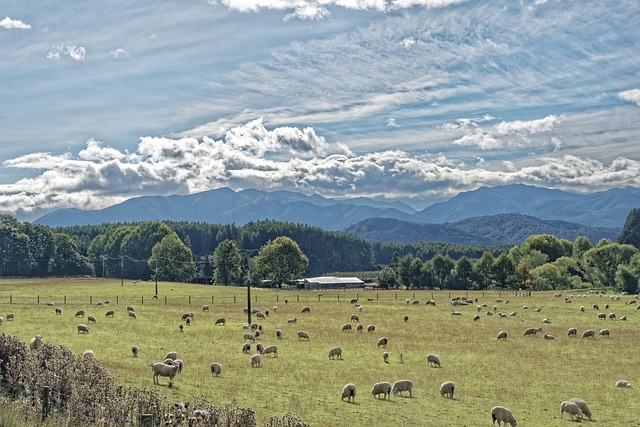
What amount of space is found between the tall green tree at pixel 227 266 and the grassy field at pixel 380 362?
290ft

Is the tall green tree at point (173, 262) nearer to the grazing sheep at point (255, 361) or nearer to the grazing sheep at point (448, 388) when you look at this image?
the grazing sheep at point (255, 361)

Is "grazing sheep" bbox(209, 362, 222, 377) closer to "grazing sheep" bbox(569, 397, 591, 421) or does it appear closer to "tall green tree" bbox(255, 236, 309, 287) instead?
"grazing sheep" bbox(569, 397, 591, 421)

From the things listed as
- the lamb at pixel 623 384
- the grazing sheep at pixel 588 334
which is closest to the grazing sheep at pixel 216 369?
the lamb at pixel 623 384

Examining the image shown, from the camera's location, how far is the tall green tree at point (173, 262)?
153 metres

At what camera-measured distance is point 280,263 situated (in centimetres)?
14388

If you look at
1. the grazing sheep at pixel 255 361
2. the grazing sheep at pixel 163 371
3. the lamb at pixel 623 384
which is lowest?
the lamb at pixel 623 384

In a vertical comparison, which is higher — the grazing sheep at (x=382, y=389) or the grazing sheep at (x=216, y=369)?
the grazing sheep at (x=216, y=369)

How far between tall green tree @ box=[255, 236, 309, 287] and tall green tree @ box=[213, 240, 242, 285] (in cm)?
1329

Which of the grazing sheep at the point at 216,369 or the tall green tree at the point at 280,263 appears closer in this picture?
the grazing sheep at the point at 216,369

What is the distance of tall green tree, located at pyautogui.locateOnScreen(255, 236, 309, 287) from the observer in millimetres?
144000

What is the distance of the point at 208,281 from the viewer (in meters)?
192

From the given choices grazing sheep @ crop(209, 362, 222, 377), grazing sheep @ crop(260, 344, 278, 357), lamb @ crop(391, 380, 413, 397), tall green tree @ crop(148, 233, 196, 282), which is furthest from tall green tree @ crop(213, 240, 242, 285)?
lamb @ crop(391, 380, 413, 397)

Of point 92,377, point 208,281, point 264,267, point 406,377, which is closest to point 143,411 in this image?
point 92,377

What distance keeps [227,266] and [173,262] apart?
1390 centimetres
